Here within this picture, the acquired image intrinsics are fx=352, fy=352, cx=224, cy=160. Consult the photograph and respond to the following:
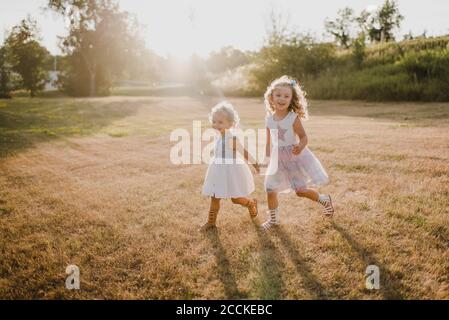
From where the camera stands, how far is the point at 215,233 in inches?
160

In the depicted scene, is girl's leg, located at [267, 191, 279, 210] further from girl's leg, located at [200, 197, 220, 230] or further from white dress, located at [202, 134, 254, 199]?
girl's leg, located at [200, 197, 220, 230]

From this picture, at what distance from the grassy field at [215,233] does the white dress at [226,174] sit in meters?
0.43

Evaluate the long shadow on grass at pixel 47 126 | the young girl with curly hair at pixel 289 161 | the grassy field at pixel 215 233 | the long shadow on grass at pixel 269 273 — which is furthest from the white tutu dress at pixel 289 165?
the long shadow on grass at pixel 47 126

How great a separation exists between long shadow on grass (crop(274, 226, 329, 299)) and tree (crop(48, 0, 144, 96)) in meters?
39.4

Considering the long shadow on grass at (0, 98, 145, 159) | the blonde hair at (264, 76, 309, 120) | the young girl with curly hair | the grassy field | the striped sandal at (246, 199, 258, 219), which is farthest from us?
the long shadow on grass at (0, 98, 145, 159)

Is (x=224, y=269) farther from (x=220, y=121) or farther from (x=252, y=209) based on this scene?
(x=220, y=121)

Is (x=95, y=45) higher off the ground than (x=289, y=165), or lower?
higher

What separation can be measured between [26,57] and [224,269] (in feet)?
135

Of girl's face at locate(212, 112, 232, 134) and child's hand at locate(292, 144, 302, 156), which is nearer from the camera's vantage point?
child's hand at locate(292, 144, 302, 156)

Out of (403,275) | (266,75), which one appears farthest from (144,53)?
(403,275)

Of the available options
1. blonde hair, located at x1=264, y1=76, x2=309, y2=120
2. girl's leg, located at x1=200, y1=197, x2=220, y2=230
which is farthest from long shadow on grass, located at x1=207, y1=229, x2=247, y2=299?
blonde hair, located at x1=264, y1=76, x2=309, y2=120

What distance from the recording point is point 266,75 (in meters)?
27.0

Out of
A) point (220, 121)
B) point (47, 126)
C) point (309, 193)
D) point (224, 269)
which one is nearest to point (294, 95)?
point (220, 121)

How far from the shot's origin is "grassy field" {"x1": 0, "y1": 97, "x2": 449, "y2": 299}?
303 centimetres
